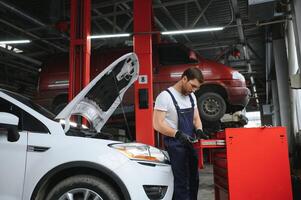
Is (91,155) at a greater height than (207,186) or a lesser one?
greater

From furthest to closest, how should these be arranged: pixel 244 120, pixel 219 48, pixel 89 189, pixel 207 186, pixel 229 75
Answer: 1. pixel 219 48
2. pixel 244 120
3. pixel 229 75
4. pixel 207 186
5. pixel 89 189

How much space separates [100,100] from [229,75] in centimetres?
404

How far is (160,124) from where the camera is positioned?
118 inches

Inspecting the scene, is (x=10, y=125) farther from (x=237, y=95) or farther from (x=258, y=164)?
(x=237, y=95)

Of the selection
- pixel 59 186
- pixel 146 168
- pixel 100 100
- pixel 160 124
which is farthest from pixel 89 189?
pixel 100 100

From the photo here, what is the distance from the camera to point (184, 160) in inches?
119

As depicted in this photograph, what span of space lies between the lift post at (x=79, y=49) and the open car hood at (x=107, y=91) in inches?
80.9

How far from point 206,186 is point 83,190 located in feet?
11.6

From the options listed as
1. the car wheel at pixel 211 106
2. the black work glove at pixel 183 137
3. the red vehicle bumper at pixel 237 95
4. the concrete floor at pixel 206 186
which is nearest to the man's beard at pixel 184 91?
the black work glove at pixel 183 137

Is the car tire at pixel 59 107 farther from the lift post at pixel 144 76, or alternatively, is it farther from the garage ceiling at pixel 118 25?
the lift post at pixel 144 76

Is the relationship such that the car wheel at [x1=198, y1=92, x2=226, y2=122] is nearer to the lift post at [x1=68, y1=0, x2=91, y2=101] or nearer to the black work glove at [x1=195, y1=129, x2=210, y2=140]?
the lift post at [x1=68, y1=0, x2=91, y2=101]

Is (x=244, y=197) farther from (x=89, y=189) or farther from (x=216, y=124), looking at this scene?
(x=216, y=124)

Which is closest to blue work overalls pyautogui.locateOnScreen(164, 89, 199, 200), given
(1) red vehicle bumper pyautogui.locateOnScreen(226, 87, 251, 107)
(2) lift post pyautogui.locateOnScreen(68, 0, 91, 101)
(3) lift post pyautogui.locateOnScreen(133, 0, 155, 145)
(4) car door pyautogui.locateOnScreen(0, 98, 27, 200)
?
(4) car door pyautogui.locateOnScreen(0, 98, 27, 200)

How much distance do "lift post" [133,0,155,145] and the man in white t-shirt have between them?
2991mm
